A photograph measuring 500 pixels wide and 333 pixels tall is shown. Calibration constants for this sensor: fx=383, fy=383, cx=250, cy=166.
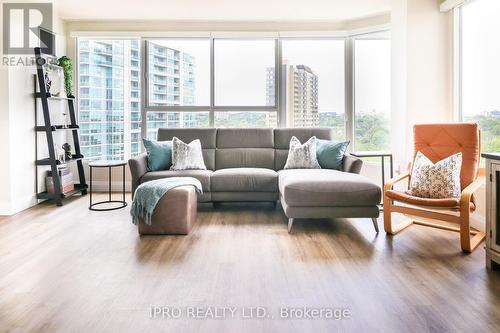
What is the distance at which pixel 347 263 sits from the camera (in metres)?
2.67

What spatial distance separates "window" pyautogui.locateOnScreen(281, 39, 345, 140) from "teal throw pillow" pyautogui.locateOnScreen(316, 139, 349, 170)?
1162 millimetres

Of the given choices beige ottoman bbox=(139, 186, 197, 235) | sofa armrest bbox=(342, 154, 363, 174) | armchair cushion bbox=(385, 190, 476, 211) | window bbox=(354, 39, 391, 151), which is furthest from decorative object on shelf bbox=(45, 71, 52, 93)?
armchair cushion bbox=(385, 190, 476, 211)

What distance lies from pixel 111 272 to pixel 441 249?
8.00 ft

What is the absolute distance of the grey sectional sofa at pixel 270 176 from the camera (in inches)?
133

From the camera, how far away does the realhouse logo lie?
4.19 metres

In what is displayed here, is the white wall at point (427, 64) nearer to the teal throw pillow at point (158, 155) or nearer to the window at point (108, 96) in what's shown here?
the teal throw pillow at point (158, 155)

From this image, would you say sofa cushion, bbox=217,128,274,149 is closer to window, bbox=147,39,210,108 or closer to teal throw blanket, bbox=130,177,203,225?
window, bbox=147,39,210,108

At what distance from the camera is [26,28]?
4.52 metres

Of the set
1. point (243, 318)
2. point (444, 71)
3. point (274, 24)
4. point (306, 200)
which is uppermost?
point (274, 24)

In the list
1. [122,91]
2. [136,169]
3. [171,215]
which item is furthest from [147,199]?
[122,91]

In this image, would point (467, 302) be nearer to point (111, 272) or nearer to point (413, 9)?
point (111, 272)

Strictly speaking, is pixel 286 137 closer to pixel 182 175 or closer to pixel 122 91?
pixel 182 175

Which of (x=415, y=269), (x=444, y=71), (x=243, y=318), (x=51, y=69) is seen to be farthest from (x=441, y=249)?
(x=51, y=69)

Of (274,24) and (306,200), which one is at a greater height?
(274,24)
